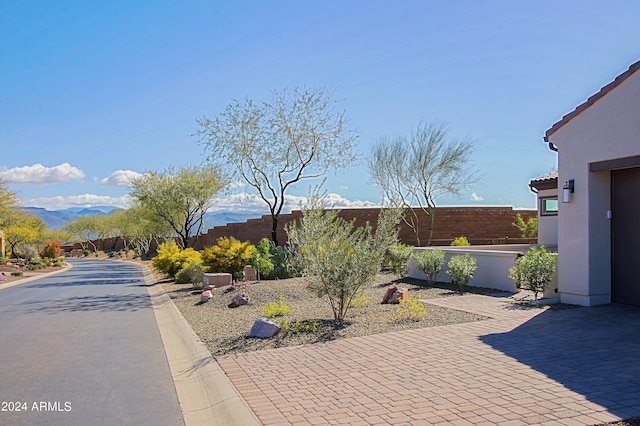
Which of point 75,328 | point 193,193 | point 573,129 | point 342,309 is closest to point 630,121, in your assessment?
point 573,129

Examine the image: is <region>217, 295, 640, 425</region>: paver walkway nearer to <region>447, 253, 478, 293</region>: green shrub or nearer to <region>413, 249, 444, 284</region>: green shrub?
<region>447, 253, 478, 293</region>: green shrub

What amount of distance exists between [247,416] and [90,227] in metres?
88.5

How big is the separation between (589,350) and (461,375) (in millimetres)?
2156

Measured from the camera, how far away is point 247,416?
5734 millimetres

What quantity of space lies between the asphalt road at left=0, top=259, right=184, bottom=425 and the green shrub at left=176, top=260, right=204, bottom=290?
4.90m

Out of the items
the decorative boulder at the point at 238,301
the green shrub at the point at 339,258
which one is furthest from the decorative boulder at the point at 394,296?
the decorative boulder at the point at 238,301

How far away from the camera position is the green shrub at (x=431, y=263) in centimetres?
1591

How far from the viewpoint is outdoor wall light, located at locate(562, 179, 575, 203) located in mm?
11219

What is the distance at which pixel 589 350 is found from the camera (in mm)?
7652

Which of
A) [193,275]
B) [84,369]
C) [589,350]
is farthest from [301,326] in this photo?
[193,275]

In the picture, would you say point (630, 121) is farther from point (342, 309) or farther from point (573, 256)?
point (342, 309)

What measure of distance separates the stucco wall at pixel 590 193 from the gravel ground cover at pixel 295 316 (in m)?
2.30

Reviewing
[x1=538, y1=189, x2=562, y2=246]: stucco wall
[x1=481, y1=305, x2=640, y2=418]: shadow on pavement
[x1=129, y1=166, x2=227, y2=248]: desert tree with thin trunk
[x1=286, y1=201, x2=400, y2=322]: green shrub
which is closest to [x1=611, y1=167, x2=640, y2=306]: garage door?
[x1=481, y1=305, x2=640, y2=418]: shadow on pavement

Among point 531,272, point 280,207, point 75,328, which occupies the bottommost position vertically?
point 75,328
